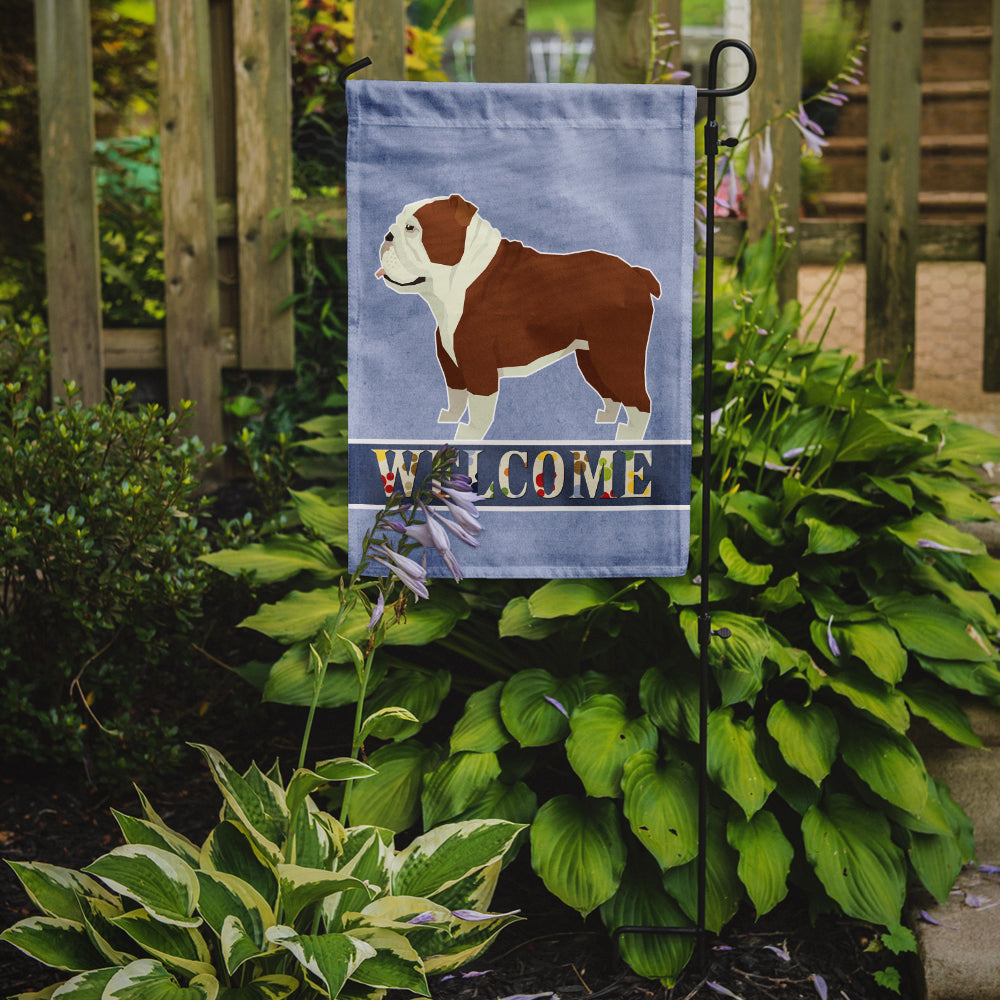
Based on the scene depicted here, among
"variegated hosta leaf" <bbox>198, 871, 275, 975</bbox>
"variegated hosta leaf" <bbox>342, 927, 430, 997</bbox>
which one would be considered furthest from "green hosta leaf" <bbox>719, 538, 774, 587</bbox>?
"variegated hosta leaf" <bbox>198, 871, 275, 975</bbox>

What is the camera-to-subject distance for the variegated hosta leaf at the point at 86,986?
147 centimetres

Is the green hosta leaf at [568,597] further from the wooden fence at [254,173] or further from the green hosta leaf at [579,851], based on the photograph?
the wooden fence at [254,173]

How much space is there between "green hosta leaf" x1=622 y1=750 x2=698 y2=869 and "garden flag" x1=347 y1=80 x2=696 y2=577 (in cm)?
42

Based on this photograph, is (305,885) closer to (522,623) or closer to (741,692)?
(522,623)

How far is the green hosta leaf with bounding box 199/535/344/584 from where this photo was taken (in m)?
2.38

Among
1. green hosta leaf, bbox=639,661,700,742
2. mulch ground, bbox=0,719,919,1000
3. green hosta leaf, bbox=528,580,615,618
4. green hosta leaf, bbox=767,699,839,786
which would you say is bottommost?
mulch ground, bbox=0,719,919,1000

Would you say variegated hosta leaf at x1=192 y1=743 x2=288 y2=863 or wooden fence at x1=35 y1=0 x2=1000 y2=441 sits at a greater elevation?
wooden fence at x1=35 y1=0 x2=1000 y2=441

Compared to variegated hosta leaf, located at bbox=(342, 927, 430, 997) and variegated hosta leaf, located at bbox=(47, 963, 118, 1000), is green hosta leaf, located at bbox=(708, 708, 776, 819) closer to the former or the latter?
variegated hosta leaf, located at bbox=(342, 927, 430, 997)

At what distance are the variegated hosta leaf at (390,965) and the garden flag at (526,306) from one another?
2.02 ft

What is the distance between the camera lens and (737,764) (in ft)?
6.37

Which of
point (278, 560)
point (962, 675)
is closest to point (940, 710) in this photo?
point (962, 675)

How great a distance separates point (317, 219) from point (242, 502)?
0.96m

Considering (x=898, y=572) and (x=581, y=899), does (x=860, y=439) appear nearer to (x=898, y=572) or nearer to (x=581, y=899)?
(x=898, y=572)

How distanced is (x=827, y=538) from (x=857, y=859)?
640mm
